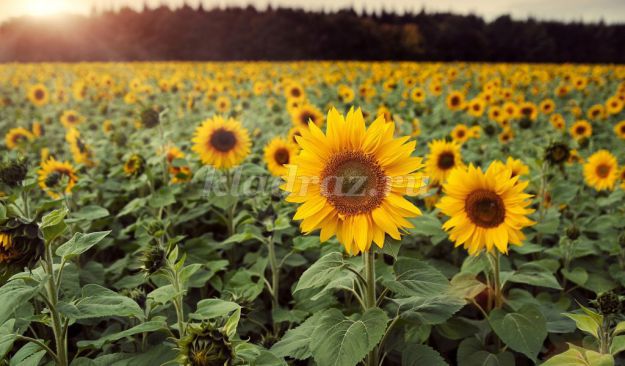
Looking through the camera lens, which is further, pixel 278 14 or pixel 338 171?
pixel 278 14

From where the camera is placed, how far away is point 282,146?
14.1 ft

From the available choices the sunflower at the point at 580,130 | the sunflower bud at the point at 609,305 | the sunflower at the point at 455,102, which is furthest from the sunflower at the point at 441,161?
the sunflower at the point at 455,102

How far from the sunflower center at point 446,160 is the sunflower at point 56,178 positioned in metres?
3.02

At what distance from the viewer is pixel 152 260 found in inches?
81.0

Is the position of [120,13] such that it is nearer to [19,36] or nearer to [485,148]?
[19,36]

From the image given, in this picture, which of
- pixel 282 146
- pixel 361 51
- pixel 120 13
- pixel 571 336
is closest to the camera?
pixel 571 336

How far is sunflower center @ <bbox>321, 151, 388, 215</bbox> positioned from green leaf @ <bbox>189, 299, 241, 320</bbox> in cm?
57

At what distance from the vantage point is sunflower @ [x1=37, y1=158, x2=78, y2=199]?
11.6ft

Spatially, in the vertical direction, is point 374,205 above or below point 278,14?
below

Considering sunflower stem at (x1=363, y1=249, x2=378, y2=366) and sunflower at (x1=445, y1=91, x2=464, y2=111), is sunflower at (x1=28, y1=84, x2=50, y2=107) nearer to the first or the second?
sunflower at (x1=445, y1=91, x2=464, y2=111)

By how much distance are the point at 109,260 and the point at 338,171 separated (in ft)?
8.77

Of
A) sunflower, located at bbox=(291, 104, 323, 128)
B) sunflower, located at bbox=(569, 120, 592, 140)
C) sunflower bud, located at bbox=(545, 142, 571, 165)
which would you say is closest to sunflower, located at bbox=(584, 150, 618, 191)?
sunflower bud, located at bbox=(545, 142, 571, 165)

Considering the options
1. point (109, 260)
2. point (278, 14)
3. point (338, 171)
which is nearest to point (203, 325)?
point (338, 171)

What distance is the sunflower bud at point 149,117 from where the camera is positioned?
4.37m
